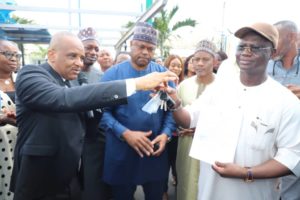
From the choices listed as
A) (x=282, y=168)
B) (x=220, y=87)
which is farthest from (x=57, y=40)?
(x=282, y=168)

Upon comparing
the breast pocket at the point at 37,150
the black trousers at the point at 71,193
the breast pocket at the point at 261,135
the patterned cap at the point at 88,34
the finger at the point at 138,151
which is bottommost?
the black trousers at the point at 71,193

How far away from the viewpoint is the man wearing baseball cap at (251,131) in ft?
4.86

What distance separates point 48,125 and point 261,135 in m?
1.30

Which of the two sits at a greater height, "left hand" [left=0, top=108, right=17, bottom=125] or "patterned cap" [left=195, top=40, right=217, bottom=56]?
"patterned cap" [left=195, top=40, right=217, bottom=56]

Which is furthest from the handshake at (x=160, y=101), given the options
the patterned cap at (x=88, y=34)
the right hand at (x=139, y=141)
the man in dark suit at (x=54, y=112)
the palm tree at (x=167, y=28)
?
the palm tree at (x=167, y=28)

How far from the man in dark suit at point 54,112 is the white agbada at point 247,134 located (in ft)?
1.36

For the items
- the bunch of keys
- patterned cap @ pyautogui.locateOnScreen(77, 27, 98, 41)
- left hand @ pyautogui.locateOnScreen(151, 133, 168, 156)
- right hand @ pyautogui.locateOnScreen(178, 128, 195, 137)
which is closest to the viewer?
the bunch of keys

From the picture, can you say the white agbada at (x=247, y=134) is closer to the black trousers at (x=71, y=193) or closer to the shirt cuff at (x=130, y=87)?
the shirt cuff at (x=130, y=87)

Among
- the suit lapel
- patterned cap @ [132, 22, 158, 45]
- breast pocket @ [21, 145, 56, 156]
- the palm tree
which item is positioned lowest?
breast pocket @ [21, 145, 56, 156]

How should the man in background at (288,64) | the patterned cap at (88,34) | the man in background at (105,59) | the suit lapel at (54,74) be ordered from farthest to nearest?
the man in background at (105,59) → the patterned cap at (88,34) → the man in background at (288,64) → the suit lapel at (54,74)

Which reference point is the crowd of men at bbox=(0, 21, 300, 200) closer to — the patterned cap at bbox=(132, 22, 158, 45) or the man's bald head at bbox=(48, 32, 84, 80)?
the man's bald head at bbox=(48, 32, 84, 80)

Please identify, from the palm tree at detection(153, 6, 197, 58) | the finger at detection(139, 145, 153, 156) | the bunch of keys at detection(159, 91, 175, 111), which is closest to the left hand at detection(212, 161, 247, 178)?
the bunch of keys at detection(159, 91, 175, 111)

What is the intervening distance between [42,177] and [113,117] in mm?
803

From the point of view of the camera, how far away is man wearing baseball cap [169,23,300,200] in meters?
A: 1.48
